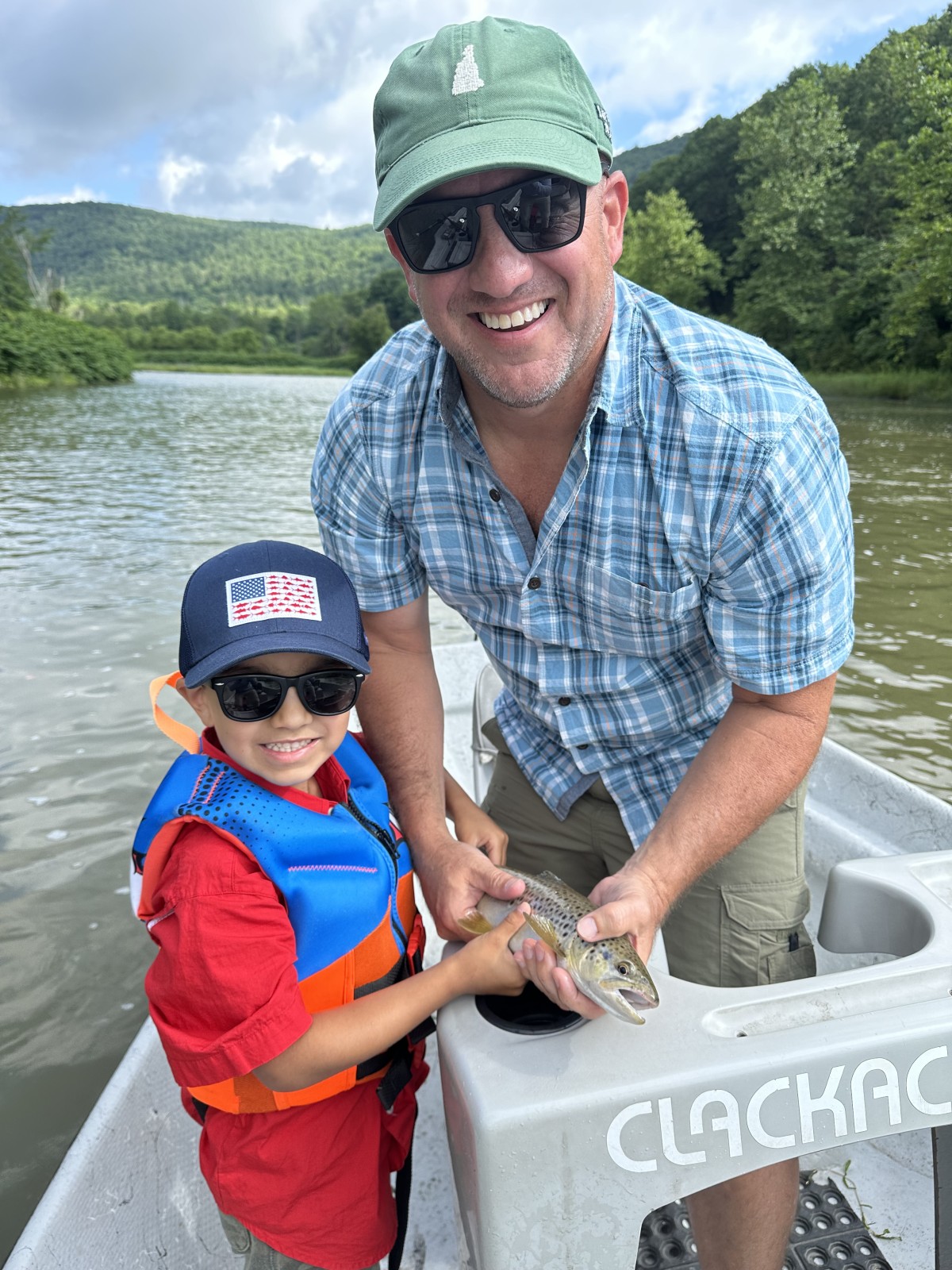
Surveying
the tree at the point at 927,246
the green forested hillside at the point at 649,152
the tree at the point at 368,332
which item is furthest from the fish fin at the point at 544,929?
the green forested hillside at the point at 649,152

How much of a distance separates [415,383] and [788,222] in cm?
4650

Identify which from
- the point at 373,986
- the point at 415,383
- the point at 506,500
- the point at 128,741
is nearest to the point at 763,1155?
→ the point at 373,986

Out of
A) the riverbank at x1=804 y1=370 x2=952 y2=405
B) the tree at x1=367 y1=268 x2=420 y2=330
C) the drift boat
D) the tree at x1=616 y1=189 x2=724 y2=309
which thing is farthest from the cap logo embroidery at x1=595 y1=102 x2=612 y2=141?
the tree at x1=367 y1=268 x2=420 y2=330

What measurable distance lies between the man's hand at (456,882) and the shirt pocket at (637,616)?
0.58 m

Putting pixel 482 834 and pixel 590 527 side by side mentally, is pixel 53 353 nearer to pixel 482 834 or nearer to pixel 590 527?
pixel 482 834

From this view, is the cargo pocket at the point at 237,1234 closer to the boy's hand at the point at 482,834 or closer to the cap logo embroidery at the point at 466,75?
the boy's hand at the point at 482,834

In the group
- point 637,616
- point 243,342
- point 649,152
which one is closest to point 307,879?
point 637,616

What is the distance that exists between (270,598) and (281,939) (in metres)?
0.60

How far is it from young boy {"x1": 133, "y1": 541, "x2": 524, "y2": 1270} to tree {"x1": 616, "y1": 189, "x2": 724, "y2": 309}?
53652 millimetres

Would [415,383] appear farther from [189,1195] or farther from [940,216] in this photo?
[940,216]

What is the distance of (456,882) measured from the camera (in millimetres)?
2090

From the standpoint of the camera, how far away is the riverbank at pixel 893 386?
1104 inches

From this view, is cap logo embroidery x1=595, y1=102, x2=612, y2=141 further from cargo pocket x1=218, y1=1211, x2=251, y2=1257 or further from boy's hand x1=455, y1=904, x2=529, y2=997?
cargo pocket x1=218, y1=1211, x2=251, y2=1257

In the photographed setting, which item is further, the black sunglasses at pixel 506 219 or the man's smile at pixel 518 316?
the man's smile at pixel 518 316
